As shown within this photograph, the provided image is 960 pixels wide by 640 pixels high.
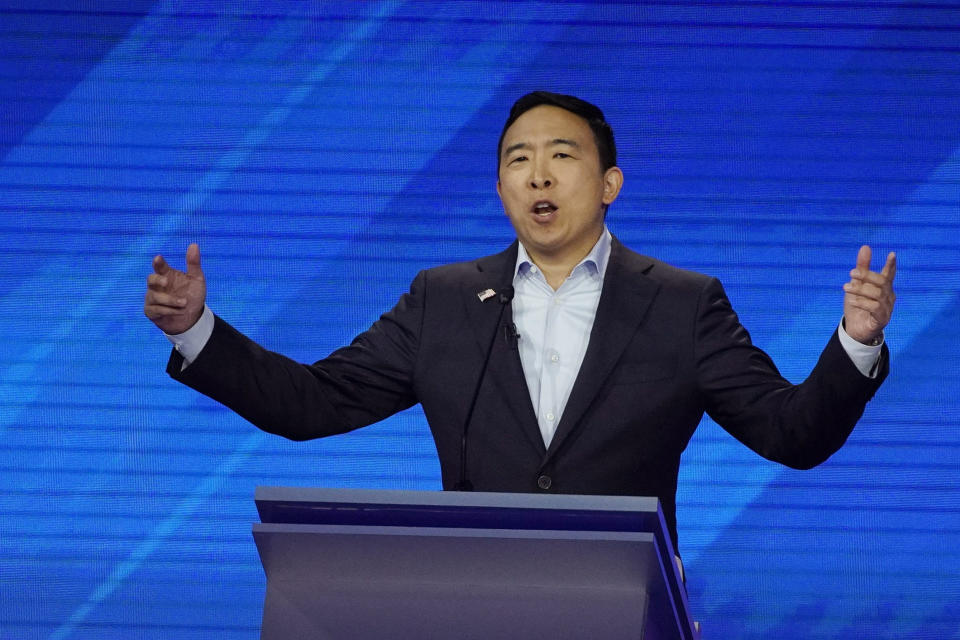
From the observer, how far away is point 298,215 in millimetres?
3852

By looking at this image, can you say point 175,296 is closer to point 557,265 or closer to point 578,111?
point 557,265

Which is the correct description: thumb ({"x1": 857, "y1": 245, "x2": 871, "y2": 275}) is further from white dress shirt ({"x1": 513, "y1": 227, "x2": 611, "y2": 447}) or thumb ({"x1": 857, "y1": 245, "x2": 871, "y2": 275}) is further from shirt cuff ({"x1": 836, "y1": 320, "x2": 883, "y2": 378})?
white dress shirt ({"x1": 513, "y1": 227, "x2": 611, "y2": 447})

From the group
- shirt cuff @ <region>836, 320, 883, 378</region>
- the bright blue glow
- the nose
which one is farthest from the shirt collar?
the bright blue glow

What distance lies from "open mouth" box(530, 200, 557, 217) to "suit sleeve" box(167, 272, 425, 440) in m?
0.26

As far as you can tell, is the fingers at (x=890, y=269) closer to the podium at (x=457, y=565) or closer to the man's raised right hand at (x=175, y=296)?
the podium at (x=457, y=565)

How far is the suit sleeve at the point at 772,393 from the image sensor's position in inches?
83.4

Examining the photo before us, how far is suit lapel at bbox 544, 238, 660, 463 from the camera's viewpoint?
2.27 metres

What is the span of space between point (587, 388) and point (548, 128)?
524 mm

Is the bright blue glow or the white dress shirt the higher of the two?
the bright blue glow

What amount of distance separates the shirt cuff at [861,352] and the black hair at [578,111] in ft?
2.17

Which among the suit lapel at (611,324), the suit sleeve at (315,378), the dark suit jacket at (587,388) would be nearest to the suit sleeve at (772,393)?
the dark suit jacket at (587,388)

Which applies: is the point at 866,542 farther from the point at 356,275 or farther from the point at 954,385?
the point at 356,275

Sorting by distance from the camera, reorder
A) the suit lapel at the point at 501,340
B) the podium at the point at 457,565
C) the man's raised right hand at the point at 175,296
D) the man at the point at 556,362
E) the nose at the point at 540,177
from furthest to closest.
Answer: the nose at the point at 540,177 < the suit lapel at the point at 501,340 < the man at the point at 556,362 < the man's raised right hand at the point at 175,296 < the podium at the point at 457,565

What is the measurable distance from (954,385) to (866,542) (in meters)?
0.50
